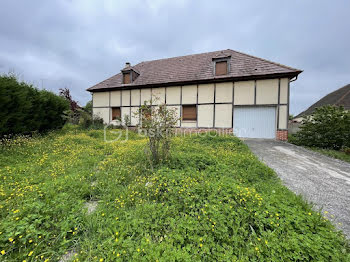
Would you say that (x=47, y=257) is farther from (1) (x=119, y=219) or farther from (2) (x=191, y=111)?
(2) (x=191, y=111)

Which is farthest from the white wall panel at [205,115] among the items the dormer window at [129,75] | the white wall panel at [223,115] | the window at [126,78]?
the window at [126,78]

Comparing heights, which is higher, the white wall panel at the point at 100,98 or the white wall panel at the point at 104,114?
the white wall panel at the point at 100,98

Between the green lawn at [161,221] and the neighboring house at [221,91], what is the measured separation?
5.73 metres

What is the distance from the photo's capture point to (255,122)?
25.2 ft

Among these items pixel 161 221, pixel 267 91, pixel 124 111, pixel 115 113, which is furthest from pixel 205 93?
pixel 161 221

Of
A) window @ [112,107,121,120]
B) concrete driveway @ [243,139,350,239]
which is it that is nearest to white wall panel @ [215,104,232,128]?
concrete driveway @ [243,139,350,239]

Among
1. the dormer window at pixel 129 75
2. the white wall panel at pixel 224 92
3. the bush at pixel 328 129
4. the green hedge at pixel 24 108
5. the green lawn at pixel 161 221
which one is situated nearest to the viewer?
the green lawn at pixel 161 221

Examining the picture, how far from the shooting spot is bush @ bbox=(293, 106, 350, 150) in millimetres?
5699

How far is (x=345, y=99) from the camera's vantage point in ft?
36.6

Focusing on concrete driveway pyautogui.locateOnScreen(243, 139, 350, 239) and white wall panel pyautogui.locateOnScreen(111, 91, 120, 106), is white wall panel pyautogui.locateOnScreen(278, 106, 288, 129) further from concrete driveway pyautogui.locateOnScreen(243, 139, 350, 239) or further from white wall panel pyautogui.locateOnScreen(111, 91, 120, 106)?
white wall panel pyautogui.locateOnScreen(111, 91, 120, 106)

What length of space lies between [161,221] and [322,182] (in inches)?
130

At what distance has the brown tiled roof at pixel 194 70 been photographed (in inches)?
292

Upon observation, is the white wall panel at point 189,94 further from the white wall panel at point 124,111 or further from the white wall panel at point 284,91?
the white wall panel at point 284,91

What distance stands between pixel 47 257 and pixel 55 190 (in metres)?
1.09
